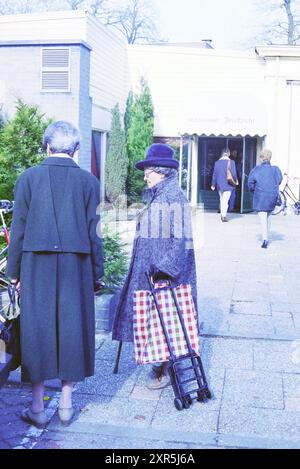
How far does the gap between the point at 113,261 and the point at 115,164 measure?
12.3m

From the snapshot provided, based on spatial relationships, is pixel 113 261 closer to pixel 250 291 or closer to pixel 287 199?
pixel 250 291

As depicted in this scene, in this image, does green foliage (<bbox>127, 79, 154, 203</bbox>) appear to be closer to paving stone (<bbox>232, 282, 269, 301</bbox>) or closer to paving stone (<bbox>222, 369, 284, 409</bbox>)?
paving stone (<bbox>232, 282, 269, 301</bbox>)

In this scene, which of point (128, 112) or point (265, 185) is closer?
point (265, 185)

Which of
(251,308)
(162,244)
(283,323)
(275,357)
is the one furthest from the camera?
(251,308)

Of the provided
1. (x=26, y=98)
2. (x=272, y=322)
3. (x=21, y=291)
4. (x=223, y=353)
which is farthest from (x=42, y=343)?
(x=26, y=98)

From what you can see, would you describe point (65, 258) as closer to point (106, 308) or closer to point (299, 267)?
point (106, 308)

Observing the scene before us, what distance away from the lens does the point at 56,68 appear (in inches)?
656

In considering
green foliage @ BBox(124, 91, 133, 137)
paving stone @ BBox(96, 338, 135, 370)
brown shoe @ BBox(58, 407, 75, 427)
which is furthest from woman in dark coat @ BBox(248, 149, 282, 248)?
green foliage @ BBox(124, 91, 133, 137)

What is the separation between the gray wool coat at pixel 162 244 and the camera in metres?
4.93

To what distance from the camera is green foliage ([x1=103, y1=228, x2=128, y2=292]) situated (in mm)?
6980

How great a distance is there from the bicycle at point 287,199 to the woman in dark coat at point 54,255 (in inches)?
605

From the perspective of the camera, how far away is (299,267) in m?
10.8

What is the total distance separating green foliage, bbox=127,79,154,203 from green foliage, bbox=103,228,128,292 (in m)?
12.4

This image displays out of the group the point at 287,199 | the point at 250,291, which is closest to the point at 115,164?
the point at 287,199
